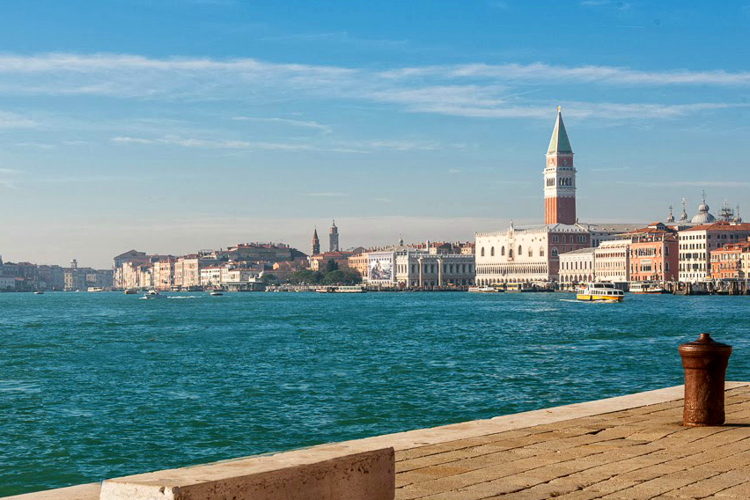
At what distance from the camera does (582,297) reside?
91562mm

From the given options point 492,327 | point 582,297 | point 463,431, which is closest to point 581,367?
point 463,431

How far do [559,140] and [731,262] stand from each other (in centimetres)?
4910

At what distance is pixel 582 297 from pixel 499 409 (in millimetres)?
76448

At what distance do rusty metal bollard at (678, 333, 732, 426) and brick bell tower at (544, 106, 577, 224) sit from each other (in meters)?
151

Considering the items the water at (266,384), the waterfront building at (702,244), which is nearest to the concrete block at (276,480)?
the water at (266,384)

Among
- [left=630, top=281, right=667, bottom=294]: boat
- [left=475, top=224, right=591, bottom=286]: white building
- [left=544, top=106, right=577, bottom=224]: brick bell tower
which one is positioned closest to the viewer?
[left=630, top=281, right=667, bottom=294]: boat

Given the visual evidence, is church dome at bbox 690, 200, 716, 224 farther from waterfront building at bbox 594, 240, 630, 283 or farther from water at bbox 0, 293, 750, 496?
water at bbox 0, 293, 750, 496

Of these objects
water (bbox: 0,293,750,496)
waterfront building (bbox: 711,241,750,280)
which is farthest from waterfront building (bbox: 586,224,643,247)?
water (bbox: 0,293,750,496)

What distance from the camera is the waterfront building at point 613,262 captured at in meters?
131

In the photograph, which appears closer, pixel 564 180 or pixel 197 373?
pixel 197 373

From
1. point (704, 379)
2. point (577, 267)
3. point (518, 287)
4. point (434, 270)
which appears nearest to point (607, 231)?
point (577, 267)

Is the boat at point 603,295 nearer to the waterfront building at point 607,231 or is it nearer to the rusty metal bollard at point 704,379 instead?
the waterfront building at point 607,231

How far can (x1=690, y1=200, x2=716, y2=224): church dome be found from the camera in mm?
146000

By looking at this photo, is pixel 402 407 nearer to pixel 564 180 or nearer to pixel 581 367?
pixel 581 367
